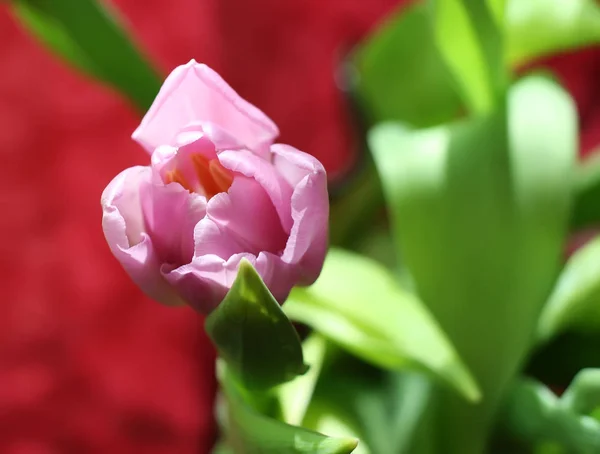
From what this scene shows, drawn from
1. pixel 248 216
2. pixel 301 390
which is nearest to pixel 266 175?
pixel 248 216

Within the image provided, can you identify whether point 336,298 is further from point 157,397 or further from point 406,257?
point 157,397

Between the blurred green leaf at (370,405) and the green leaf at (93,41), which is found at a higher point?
the green leaf at (93,41)

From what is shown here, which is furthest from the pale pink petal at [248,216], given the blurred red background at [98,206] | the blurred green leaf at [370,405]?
the blurred red background at [98,206]

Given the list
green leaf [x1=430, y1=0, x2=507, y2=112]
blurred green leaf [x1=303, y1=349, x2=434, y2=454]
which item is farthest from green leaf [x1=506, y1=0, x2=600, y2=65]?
blurred green leaf [x1=303, y1=349, x2=434, y2=454]

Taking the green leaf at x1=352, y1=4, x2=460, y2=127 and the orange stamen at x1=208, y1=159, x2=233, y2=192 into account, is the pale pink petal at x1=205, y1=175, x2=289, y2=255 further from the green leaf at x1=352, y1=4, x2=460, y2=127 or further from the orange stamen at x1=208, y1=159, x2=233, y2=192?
the green leaf at x1=352, y1=4, x2=460, y2=127

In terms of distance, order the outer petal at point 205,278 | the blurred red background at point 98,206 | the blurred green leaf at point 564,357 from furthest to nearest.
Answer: the blurred red background at point 98,206 → the blurred green leaf at point 564,357 → the outer petal at point 205,278

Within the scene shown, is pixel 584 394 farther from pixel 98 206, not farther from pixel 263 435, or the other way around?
pixel 98 206

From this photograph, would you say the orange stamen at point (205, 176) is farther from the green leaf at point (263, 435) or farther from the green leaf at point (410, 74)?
the green leaf at point (410, 74)
